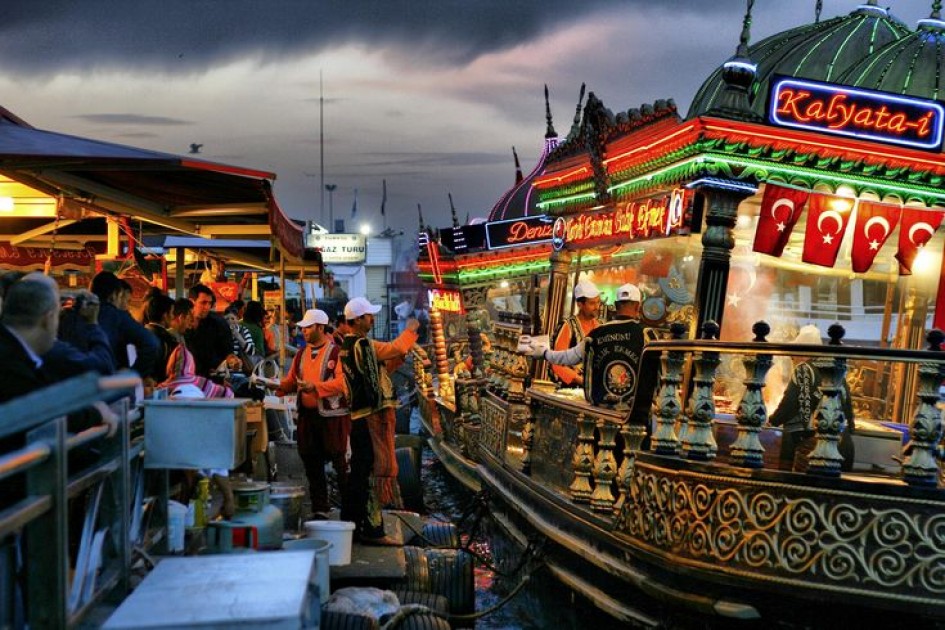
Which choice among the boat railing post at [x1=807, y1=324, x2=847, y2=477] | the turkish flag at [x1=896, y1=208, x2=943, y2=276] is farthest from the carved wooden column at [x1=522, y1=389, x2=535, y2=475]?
the boat railing post at [x1=807, y1=324, x2=847, y2=477]

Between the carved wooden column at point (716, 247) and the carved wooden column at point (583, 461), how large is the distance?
1478 millimetres

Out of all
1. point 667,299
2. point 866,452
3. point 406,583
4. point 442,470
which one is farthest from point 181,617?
point 442,470

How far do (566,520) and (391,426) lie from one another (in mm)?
1934

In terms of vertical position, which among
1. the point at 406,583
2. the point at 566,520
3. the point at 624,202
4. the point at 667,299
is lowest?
the point at 406,583

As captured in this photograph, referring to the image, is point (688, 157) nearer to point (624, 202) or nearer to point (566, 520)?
point (624, 202)

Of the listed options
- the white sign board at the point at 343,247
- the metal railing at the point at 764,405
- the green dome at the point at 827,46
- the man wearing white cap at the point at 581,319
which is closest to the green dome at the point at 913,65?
the green dome at the point at 827,46

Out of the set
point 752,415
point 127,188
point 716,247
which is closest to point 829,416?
point 752,415

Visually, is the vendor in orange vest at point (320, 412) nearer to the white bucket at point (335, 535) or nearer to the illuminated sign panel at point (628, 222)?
the white bucket at point (335, 535)

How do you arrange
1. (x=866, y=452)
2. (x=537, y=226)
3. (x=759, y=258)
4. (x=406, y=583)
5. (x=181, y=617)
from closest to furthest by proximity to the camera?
1. (x=181, y=617)
2. (x=866, y=452)
3. (x=406, y=583)
4. (x=759, y=258)
5. (x=537, y=226)

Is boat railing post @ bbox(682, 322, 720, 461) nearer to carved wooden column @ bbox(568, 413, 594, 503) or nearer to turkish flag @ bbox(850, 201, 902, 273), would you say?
carved wooden column @ bbox(568, 413, 594, 503)

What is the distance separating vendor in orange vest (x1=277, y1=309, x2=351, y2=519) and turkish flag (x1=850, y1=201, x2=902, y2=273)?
5451 millimetres

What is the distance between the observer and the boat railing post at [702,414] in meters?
6.72

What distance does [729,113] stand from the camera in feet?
29.9

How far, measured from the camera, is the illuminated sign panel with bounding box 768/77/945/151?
9.18 metres
